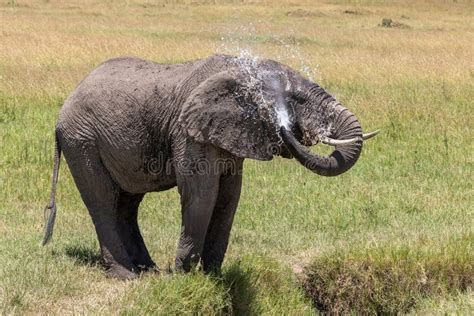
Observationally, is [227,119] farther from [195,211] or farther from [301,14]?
[301,14]

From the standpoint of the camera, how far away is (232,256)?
24.3ft

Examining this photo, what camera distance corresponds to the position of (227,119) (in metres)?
5.89

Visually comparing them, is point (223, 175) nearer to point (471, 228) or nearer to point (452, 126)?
point (471, 228)

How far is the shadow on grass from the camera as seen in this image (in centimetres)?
701

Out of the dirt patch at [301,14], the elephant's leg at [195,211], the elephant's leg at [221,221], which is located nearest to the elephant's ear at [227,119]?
the elephant's leg at [195,211]

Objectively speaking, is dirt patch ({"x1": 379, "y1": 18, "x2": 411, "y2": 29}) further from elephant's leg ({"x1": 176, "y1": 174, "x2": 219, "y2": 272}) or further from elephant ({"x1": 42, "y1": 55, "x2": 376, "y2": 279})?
elephant's leg ({"x1": 176, "y1": 174, "x2": 219, "y2": 272})

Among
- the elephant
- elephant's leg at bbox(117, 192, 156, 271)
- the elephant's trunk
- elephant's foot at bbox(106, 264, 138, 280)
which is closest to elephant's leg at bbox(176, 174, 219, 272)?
the elephant

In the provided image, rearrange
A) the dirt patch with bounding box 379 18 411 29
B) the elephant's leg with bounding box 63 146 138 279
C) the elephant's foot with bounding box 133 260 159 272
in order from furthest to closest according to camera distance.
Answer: the dirt patch with bounding box 379 18 411 29 < the elephant's foot with bounding box 133 260 159 272 < the elephant's leg with bounding box 63 146 138 279

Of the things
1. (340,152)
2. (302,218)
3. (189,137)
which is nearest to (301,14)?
(302,218)

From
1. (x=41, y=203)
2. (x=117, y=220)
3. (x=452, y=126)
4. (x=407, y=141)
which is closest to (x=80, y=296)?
(x=117, y=220)

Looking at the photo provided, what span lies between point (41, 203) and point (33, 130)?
302 cm

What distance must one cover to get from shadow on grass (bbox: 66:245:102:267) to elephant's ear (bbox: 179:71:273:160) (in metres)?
1.75

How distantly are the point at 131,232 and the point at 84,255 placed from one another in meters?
0.48

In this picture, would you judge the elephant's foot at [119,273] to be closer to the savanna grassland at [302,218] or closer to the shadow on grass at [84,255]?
the savanna grassland at [302,218]
